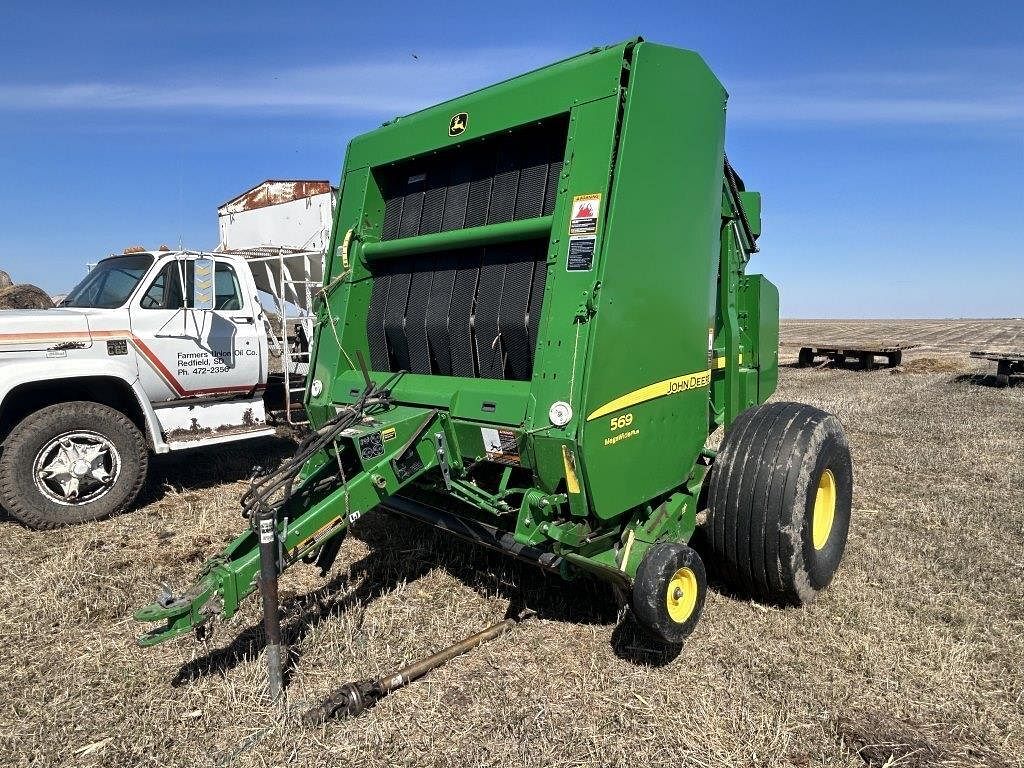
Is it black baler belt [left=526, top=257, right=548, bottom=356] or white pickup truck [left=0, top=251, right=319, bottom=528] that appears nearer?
black baler belt [left=526, top=257, right=548, bottom=356]

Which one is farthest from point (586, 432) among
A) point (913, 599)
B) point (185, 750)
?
point (913, 599)

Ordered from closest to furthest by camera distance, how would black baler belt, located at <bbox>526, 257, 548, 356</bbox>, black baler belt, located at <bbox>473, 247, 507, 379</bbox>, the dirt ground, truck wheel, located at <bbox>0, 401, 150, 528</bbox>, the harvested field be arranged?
the dirt ground
black baler belt, located at <bbox>526, 257, 548, 356</bbox>
black baler belt, located at <bbox>473, 247, 507, 379</bbox>
truck wheel, located at <bbox>0, 401, 150, 528</bbox>
the harvested field

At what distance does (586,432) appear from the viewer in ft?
10.0

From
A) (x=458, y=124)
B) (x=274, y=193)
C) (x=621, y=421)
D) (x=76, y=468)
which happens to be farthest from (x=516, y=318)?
(x=274, y=193)

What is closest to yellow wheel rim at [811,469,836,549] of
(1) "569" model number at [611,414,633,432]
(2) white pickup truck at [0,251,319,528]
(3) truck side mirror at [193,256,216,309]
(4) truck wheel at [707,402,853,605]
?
(4) truck wheel at [707,402,853,605]

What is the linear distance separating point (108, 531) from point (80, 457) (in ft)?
2.32

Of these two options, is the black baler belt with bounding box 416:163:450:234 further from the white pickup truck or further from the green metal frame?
the white pickup truck

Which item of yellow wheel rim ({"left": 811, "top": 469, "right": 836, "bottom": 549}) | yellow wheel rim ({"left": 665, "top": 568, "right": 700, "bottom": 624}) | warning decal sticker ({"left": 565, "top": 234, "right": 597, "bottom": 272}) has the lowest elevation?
yellow wheel rim ({"left": 665, "top": 568, "right": 700, "bottom": 624})

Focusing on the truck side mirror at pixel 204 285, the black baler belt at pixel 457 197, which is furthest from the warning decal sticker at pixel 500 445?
the truck side mirror at pixel 204 285

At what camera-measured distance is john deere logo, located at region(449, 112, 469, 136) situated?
386 cm

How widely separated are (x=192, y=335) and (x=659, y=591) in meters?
5.11

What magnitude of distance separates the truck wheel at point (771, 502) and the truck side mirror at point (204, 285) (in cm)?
433

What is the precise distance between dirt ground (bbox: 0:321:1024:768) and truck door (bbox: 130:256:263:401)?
1591mm

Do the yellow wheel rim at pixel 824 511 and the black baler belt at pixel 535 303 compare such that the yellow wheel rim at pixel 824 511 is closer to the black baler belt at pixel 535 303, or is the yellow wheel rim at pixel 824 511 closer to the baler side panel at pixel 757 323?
the baler side panel at pixel 757 323
